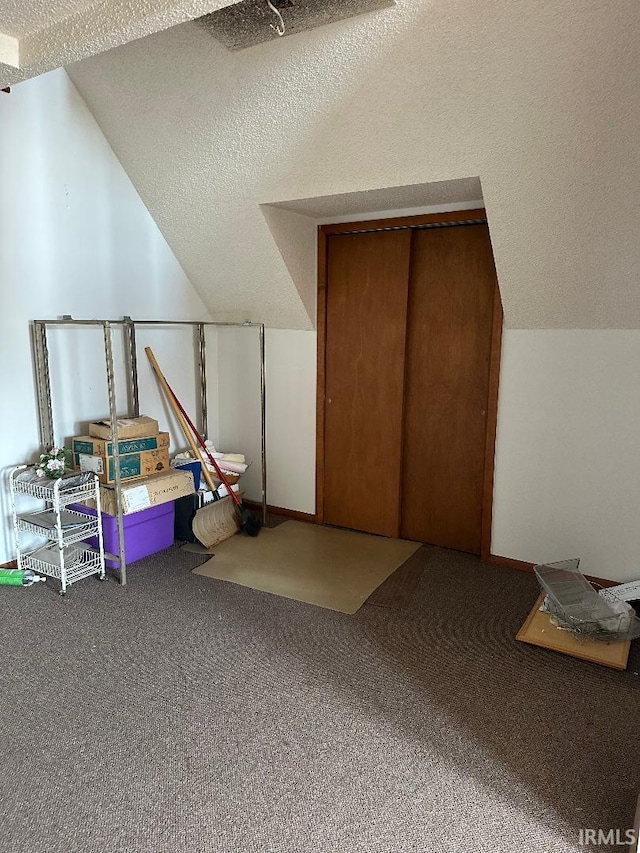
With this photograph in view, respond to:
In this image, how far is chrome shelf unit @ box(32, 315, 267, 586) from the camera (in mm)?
3141

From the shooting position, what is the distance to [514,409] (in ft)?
11.0

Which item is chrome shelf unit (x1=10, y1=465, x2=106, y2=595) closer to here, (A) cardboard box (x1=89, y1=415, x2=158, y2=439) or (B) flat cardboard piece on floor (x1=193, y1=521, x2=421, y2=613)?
(A) cardboard box (x1=89, y1=415, x2=158, y2=439)

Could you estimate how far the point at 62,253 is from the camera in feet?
11.0

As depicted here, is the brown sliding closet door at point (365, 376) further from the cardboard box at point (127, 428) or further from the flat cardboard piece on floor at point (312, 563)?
the cardboard box at point (127, 428)

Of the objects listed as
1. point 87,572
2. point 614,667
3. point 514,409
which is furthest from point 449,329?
point 87,572

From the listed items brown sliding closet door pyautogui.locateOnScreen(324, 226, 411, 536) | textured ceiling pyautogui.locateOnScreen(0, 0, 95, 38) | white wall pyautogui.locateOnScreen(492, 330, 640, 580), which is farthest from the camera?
brown sliding closet door pyautogui.locateOnScreen(324, 226, 411, 536)

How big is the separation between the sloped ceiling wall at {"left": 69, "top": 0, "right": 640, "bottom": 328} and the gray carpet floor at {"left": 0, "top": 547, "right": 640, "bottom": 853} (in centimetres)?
174

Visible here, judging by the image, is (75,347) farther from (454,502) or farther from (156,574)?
(454,502)

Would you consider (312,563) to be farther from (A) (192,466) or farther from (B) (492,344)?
A: (B) (492,344)

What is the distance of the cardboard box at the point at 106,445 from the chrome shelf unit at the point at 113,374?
0.27ft

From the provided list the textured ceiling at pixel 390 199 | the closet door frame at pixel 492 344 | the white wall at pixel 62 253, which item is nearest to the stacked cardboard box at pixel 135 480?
the white wall at pixel 62 253

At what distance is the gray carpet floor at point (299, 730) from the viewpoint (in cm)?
172

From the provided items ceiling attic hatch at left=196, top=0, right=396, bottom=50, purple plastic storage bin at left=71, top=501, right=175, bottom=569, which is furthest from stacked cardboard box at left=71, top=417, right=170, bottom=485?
ceiling attic hatch at left=196, top=0, right=396, bottom=50

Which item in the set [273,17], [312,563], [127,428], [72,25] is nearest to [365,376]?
[312,563]
